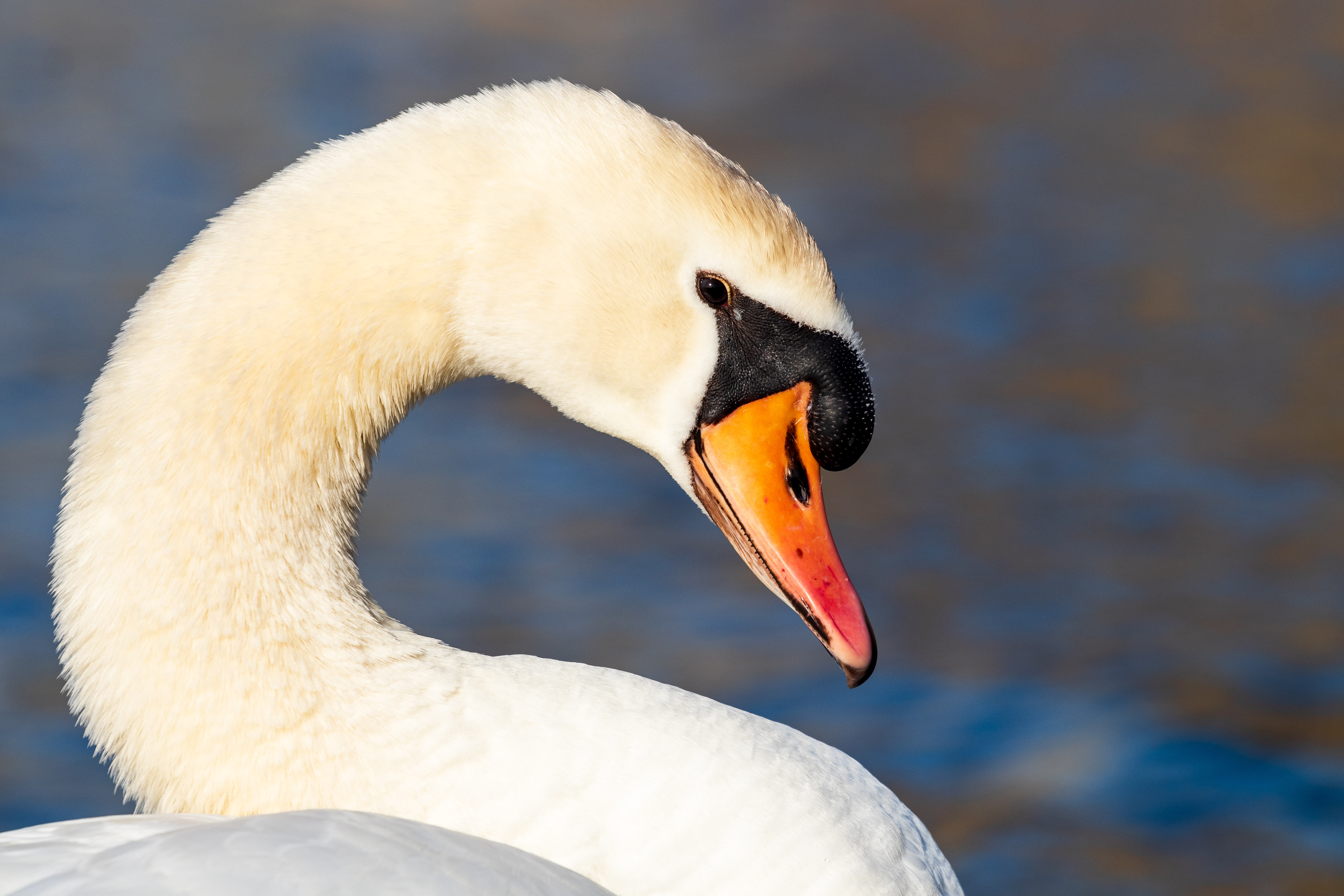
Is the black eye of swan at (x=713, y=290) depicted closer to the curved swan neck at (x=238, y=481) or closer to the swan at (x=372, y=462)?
the swan at (x=372, y=462)

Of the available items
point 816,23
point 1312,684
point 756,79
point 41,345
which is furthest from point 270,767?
point 816,23

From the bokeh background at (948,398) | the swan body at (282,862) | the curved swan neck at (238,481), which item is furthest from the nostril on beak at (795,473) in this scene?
the bokeh background at (948,398)

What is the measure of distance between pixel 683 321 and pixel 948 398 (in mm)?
4469

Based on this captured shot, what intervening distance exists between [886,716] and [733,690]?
0.46m

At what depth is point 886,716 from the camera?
5.05 meters

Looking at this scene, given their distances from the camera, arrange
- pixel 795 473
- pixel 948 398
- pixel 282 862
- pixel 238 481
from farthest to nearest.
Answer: pixel 948 398 < pixel 795 473 < pixel 238 481 < pixel 282 862

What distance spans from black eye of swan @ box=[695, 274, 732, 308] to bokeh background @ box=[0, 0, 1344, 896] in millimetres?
2788

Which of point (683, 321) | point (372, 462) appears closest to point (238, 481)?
point (372, 462)

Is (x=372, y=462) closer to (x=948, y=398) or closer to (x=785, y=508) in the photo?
(x=785, y=508)

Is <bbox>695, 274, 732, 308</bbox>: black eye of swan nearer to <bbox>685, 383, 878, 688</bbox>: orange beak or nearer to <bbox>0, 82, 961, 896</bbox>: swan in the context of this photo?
<bbox>0, 82, 961, 896</bbox>: swan

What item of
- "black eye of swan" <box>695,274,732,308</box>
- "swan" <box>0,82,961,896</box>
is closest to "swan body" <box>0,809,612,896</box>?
"swan" <box>0,82,961,896</box>

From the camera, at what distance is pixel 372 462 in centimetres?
216

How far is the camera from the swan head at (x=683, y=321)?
2.07 metres

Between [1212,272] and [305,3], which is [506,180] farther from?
[305,3]
